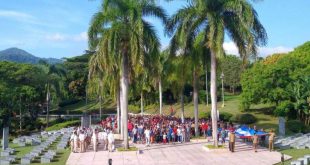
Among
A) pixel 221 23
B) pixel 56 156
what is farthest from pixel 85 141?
pixel 221 23

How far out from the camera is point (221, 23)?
26094 millimetres

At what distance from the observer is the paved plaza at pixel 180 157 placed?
23014 millimetres

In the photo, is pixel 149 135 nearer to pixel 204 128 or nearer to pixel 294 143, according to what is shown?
pixel 204 128

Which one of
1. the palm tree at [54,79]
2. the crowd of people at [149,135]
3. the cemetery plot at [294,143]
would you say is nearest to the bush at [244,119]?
the crowd of people at [149,135]

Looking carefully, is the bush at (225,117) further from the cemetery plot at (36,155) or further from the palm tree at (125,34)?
the palm tree at (125,34)

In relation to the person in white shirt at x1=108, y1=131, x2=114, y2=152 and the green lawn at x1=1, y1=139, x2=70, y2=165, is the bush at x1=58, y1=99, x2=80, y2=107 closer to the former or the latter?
the green lawn at x1=1, y1=139, x2=70, y2=165

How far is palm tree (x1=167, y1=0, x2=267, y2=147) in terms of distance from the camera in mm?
25797

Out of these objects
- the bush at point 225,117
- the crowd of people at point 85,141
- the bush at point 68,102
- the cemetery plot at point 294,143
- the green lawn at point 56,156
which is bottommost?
the green lawn at point 56,156

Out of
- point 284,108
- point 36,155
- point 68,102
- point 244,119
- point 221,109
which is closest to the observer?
point 36,155

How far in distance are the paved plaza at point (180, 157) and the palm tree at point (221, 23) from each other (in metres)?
1.75

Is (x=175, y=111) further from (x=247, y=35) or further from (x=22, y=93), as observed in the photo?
(x=247, y=35)

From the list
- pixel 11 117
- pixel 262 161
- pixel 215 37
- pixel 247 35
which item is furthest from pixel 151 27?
pixel 11 117

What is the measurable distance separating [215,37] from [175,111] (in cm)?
4499

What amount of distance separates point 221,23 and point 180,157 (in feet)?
26.3
